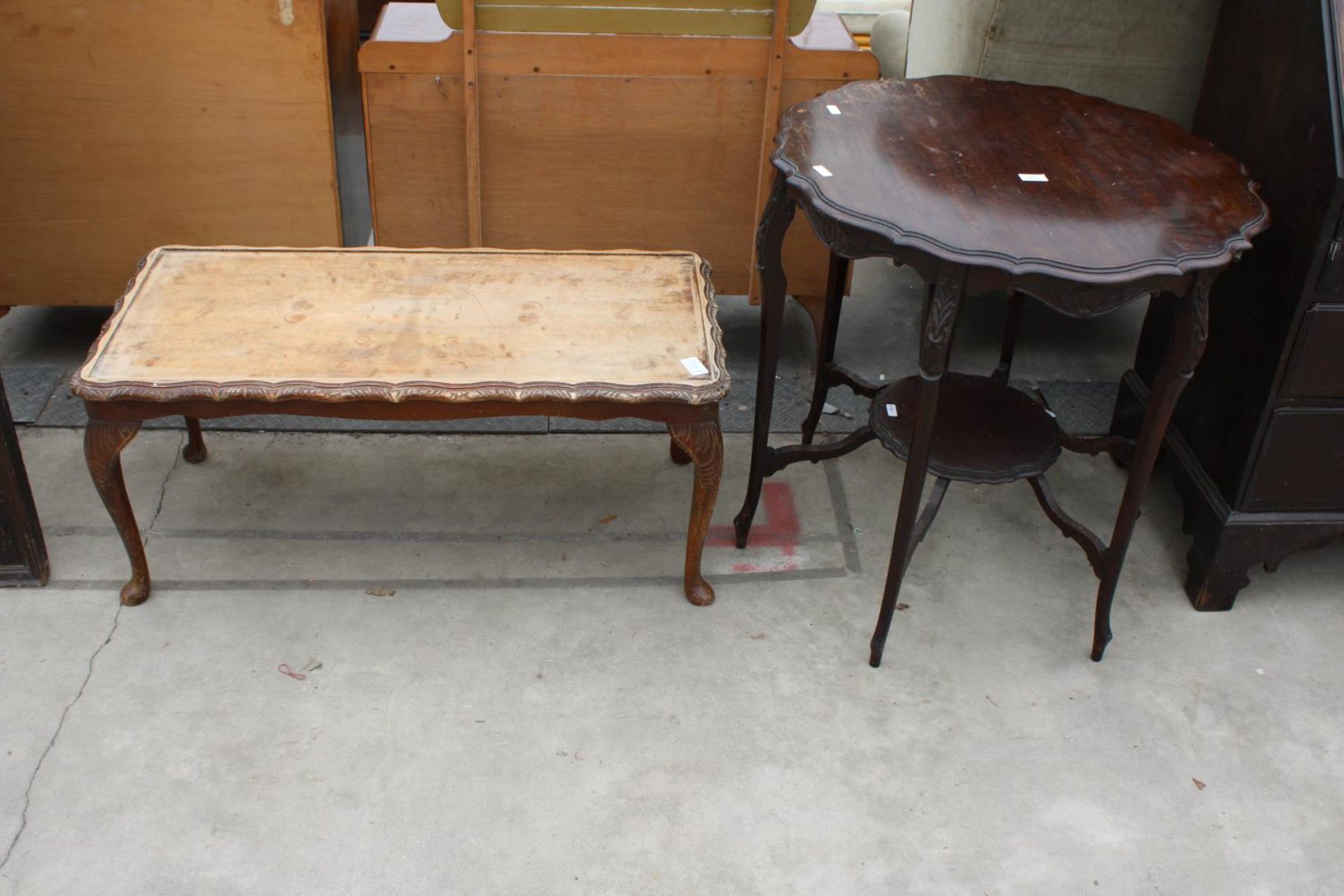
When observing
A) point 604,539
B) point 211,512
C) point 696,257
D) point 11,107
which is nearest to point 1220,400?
point 696,257

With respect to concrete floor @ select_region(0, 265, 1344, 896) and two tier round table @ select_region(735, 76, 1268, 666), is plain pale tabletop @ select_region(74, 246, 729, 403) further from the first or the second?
concrete floor @ select_region(0, 265, 1344, 896)

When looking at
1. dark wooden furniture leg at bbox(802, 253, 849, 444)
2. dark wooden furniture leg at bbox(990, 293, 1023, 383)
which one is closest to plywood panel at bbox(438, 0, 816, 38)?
dark wooden furniture leg at bbox(802, 253, 849, 444)

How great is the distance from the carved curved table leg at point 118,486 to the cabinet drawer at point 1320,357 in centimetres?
241

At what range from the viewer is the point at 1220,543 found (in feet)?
8.87

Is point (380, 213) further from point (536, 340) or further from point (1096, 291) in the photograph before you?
point (1096, 291)

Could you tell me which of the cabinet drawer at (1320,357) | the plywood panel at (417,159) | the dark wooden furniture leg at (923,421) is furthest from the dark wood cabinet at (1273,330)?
the plywood panel at (417,159)

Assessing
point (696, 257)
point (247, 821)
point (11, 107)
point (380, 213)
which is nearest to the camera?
point (247, 821)

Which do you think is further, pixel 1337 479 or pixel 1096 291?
pixel 1337 479

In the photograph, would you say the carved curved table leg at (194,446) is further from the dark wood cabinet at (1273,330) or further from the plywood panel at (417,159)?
the dark wood cabinet at (1273,330)

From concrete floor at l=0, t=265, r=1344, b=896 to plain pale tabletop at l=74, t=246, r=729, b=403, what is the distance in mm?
602

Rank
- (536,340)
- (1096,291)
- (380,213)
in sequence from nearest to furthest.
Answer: (1096,291), (536,340), (380,213)

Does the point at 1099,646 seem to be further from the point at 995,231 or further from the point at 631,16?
the point at 631,16

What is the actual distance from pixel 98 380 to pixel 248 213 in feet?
3.52

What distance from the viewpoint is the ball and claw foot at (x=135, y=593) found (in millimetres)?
2705
